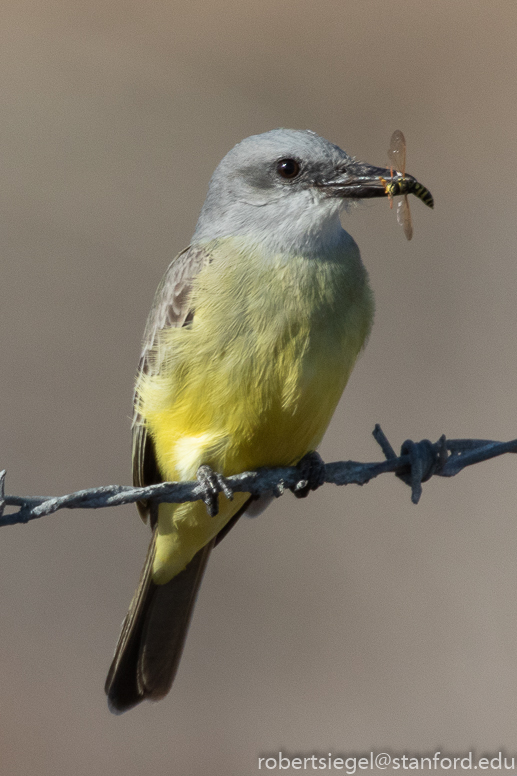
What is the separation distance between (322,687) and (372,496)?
1.44 meters

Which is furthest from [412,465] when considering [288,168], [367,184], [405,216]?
[288,168]

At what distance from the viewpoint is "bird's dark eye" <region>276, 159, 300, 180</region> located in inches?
175

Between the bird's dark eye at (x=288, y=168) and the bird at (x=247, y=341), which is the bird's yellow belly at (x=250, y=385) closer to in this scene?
the bird at (x=247, y=341)

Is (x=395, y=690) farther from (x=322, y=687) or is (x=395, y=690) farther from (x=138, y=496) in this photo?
(x=138, y=496)

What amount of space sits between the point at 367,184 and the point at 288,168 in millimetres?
377

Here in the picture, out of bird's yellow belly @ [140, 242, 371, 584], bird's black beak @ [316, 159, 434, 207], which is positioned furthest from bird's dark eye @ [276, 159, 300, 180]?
bird's yellow belly @ [140, 242, 371, 584]

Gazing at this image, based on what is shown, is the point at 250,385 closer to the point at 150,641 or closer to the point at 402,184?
the point at 402,184

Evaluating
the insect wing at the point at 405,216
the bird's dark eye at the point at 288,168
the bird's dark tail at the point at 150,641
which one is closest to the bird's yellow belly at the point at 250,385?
the insect wing at the point at 405,216

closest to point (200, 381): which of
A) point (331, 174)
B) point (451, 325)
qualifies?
point (331, 174)

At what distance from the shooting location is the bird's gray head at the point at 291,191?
4.32 metres

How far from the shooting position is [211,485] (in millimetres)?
4211

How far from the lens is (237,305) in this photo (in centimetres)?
413

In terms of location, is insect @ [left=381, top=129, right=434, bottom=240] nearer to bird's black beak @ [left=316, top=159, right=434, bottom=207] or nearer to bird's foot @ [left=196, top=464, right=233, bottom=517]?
bird's black beak @ [left=316, top=159, right=434, bottom=207]

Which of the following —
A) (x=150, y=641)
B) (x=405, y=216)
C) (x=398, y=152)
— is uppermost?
(x=398, y=152)
